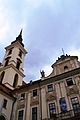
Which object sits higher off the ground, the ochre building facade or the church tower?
the church tower

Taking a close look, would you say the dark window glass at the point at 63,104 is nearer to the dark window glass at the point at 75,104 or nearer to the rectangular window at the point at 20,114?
the dark window glass at the point at 75,104

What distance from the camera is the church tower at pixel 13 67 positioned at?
2955 cm

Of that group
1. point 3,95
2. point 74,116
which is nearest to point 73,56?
point 74,116

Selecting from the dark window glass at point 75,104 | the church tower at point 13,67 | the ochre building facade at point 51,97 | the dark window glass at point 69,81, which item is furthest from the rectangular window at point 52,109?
the church tower at point 13,67

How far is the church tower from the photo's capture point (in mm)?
29547

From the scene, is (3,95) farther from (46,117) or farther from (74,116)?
(74,116)

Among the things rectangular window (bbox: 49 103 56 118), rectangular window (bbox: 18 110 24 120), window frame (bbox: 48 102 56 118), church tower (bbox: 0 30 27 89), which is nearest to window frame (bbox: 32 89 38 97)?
rectangular window (bbox: 18 110 24 120)

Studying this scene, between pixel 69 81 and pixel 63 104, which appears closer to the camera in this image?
pixel 63 104

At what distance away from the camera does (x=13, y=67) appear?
31359 mm

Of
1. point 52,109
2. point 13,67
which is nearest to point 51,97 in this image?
point 52,109

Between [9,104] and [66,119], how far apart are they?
357 inches

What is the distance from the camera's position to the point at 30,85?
75.1ft

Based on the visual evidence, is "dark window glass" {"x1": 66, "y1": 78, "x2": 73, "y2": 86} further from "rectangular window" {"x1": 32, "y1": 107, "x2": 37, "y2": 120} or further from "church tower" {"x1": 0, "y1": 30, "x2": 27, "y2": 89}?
"church tower" {"x1": 0, "y1": 30, "x2": 27, "y2": 89}

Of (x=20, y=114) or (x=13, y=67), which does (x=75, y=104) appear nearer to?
(x=20, y=114)
